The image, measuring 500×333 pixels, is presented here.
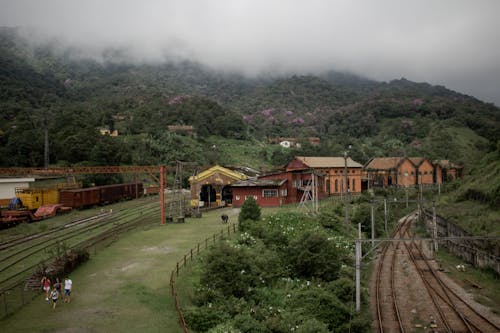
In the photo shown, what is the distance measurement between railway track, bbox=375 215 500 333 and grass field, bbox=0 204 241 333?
31.8 ft

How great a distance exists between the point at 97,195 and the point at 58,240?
18770mm

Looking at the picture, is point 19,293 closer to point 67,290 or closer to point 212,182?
point 67,290

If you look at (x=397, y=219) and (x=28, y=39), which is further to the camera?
(x=28, y=39)

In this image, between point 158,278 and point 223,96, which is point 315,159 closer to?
point 158,278

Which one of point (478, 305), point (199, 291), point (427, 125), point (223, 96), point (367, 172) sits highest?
point (223, 96)

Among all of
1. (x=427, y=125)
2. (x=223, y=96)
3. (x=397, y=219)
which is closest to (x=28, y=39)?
(x=223, y=96)

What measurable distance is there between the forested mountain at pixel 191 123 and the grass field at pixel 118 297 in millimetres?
41115

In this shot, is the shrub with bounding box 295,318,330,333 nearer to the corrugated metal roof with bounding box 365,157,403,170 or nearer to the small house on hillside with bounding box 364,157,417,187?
the small house on hillside with bounding box 364,157,417,187

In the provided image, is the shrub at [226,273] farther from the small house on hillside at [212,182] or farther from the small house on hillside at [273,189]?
the small house on hillside at [212,182]

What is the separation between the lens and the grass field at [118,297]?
1575cm

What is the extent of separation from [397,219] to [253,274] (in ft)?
123

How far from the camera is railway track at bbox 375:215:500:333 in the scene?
18.7 meters

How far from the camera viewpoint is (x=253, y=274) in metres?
21.4

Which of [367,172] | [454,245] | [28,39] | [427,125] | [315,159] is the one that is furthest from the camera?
[28,39]
